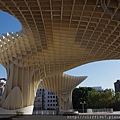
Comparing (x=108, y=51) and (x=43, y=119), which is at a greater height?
(x=108, y=51)

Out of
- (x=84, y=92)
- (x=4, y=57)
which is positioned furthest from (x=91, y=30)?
(x=84, y=92)

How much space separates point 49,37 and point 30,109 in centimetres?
1761

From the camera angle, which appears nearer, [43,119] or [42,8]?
[42,8]

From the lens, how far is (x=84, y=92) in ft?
274

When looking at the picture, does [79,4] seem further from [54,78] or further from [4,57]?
[54,78]

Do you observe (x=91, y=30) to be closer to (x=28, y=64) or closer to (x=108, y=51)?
(x=108, y=51)

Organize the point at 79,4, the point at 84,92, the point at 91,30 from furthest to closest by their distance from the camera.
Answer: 1. the point at 84,92
2. the point at 91,30
3. the point at 79,4

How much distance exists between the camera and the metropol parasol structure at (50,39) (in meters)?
15.5

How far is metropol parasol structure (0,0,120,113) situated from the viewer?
15.5 metres

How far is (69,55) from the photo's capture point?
Result: 31.5m

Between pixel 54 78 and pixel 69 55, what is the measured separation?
108 feet

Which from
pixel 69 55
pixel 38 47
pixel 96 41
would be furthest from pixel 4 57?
pixel 96 41

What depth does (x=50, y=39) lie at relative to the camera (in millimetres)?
24766

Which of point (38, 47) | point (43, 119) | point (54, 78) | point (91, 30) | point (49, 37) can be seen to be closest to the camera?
point (91, 30)
